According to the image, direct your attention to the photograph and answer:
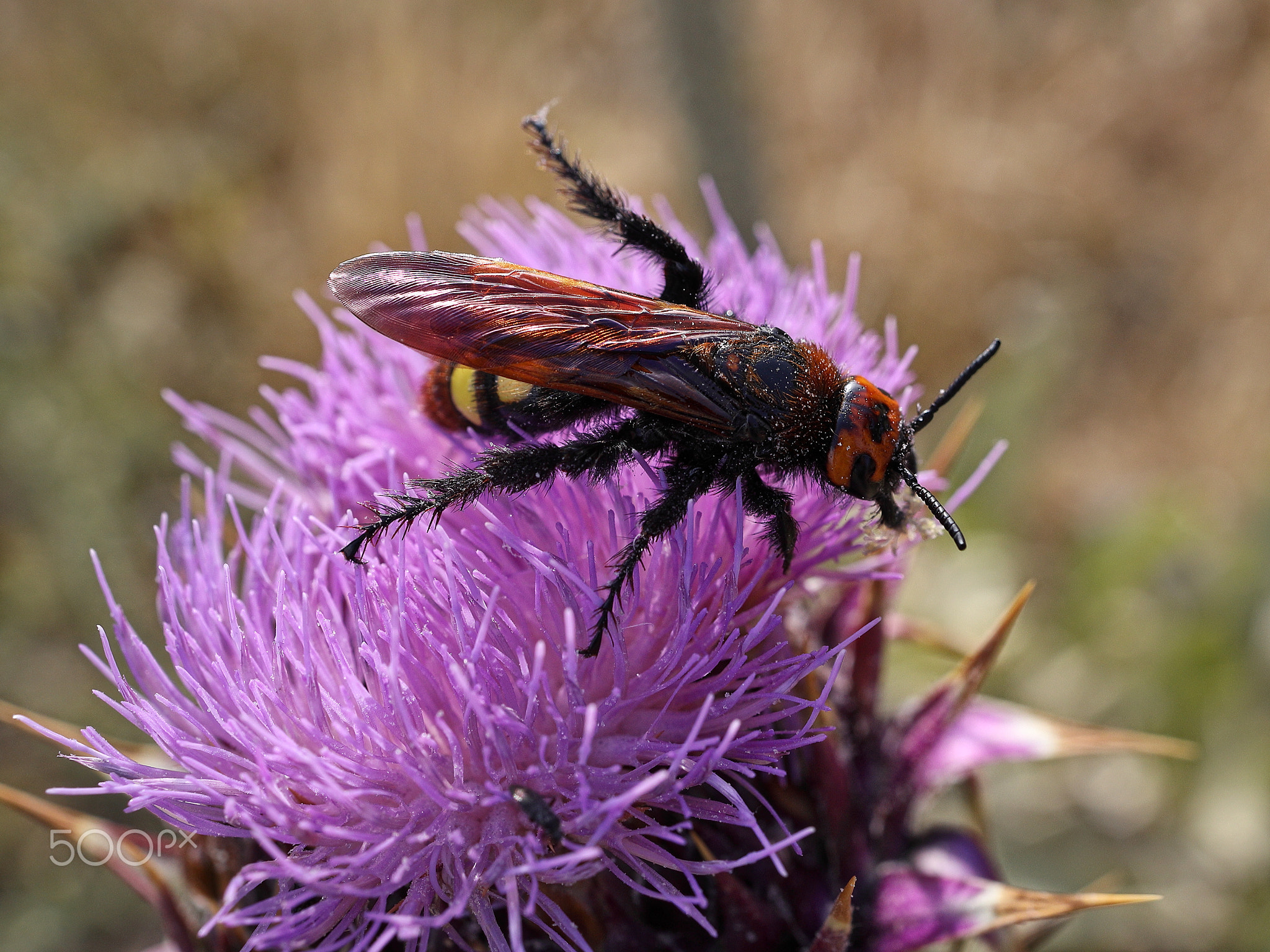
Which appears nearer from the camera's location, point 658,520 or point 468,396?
point 658,520

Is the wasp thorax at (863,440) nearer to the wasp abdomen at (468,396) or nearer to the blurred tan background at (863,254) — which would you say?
the wasp abdomen at (468,396)

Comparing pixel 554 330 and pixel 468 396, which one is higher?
pixel 554 330

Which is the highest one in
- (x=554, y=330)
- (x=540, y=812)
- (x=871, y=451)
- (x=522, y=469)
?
(x=871, y=451)

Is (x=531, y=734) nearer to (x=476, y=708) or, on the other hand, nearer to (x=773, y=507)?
(x=476, y=708)

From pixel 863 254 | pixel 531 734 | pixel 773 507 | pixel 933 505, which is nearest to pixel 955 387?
pixel 933 505

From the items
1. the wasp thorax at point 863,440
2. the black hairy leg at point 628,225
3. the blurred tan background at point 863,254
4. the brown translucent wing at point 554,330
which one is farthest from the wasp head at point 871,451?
the blurred tan background at point 863,254

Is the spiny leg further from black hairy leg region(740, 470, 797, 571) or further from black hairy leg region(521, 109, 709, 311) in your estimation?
black hairy leg region(521, 109, 709, 311)
